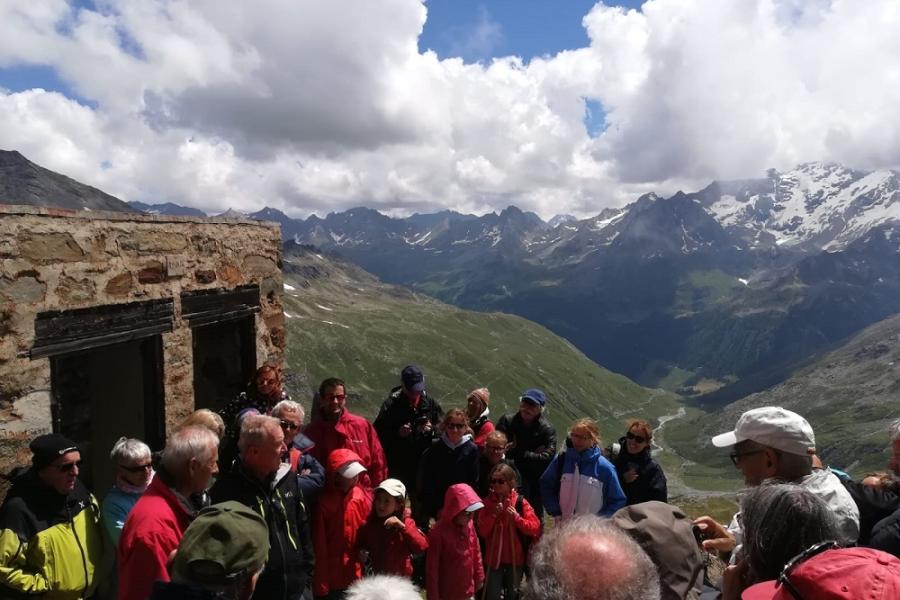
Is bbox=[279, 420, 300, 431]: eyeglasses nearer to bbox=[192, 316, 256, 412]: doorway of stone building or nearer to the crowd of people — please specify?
the crowd of people

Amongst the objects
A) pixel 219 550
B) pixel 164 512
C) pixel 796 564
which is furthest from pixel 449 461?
pixel 796 564

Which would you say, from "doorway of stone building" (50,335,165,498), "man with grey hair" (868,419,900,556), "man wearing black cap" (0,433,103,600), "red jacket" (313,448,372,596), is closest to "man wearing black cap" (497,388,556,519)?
"red jacket" (313,448,372,596)

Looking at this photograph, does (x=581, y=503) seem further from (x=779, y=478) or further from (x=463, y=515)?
(x=779, y=478)

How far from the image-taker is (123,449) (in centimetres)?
499

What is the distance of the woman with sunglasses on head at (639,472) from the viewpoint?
6.72 m

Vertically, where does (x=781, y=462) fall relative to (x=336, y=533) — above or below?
above

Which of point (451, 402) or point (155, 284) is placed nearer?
point (155, 284)

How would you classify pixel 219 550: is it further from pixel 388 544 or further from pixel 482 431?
pixel 482 431

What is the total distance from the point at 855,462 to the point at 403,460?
17419 centimetres

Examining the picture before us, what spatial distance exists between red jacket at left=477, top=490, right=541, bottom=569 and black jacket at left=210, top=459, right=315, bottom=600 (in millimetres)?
2230

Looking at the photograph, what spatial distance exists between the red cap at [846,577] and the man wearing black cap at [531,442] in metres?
5.04

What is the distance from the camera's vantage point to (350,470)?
5523 mm

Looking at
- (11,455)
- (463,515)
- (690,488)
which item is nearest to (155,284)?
(11,455)

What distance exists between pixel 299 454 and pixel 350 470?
1.64 feet
